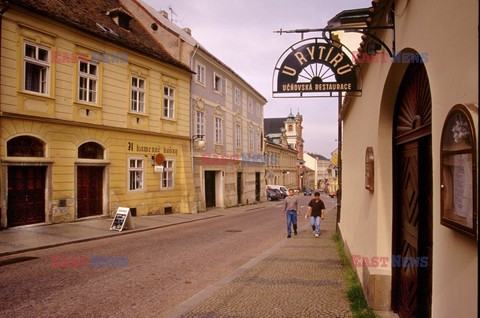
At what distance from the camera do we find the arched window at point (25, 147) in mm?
12531

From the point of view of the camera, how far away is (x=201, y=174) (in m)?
23.9

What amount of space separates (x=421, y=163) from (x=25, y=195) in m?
13.5

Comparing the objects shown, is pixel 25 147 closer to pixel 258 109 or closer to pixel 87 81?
pixel 87 81

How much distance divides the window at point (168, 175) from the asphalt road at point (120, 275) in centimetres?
780

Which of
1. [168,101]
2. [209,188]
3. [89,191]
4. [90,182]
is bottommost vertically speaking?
[209,188]

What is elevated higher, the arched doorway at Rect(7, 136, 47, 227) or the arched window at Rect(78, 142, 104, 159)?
the arched window at Rect(78, 142, 104, 159)

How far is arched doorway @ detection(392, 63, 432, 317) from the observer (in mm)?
3680

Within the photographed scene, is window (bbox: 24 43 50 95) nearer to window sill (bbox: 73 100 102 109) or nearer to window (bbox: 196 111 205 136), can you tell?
window sill (bbox: 73 100 102 109)

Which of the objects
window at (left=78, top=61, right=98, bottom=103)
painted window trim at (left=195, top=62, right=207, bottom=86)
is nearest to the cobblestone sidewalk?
window at (left=78, top=61, right=98, bottom=103)

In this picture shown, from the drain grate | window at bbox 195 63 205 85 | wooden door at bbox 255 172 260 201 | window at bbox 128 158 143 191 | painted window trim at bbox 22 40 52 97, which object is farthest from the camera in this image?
wooden door at bbox 255 172 260 201

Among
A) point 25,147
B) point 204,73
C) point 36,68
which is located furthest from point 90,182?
point 204,73

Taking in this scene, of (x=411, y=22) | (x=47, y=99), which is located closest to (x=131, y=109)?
(x=47, y=99)

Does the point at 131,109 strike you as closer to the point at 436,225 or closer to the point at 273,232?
the point at 273,232

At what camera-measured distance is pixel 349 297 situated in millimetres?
5492
